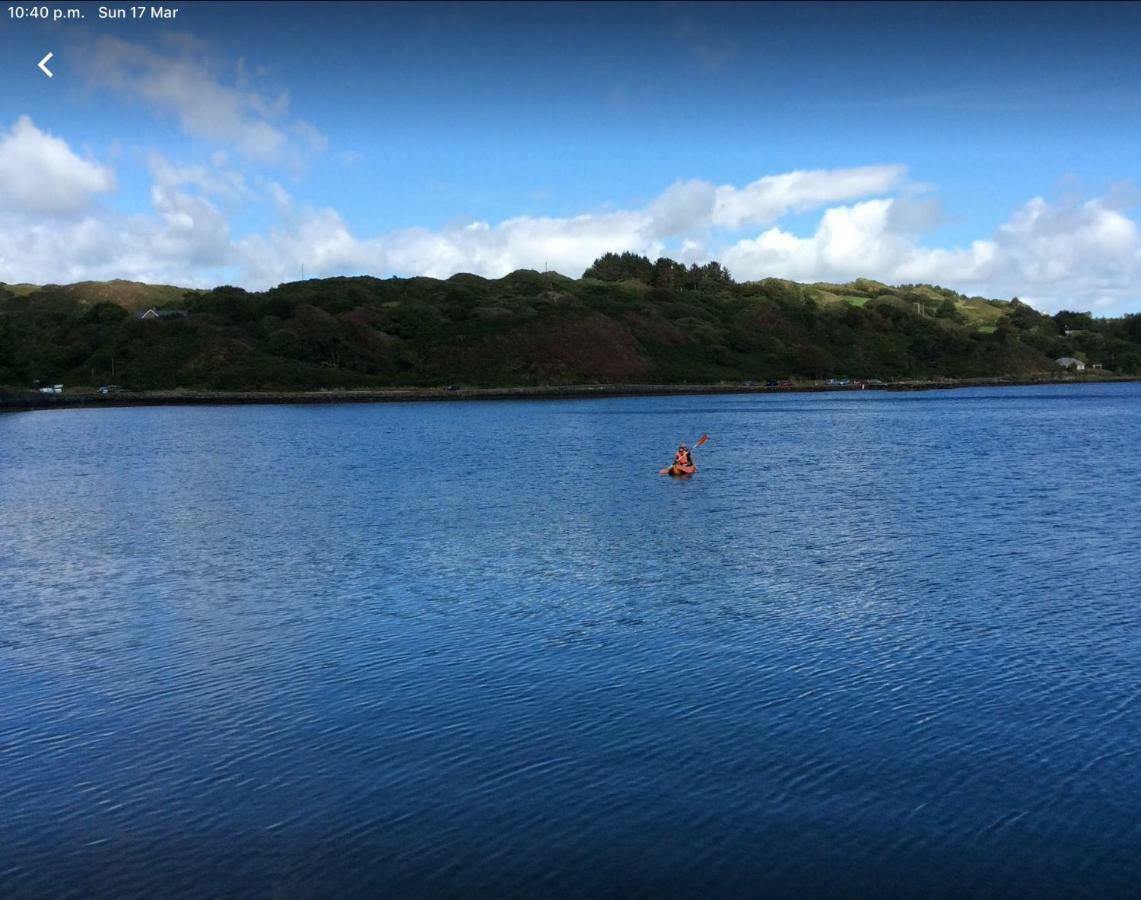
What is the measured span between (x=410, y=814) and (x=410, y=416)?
477 ft

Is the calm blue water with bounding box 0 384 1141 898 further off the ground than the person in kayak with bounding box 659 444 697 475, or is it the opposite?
the person in kayak with bounding box 659 444 697 475

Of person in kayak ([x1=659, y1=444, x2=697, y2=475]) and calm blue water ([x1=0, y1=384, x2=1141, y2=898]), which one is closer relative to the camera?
calm blue water ([x1=0, y1=384, x2=1141, y2=898])

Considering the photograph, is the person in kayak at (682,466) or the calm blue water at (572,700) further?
the person in kayak at (682,466)

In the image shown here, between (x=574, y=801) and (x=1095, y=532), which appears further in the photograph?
(x=1095, y=532)

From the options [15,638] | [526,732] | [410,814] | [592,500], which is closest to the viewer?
[410,814]

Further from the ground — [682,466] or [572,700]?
[682,466]

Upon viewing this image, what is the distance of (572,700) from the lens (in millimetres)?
22109

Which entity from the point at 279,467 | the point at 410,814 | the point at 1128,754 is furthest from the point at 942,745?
the point at 279,467

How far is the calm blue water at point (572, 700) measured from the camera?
15047 mm

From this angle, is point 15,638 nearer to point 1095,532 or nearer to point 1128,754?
point 1128,754

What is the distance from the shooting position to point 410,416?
159875 millimetres

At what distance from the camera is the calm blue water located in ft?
49.4

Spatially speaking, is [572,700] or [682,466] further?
[682,466]

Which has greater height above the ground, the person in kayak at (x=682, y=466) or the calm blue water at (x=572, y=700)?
the person in kayak at (x=682, y=466)
